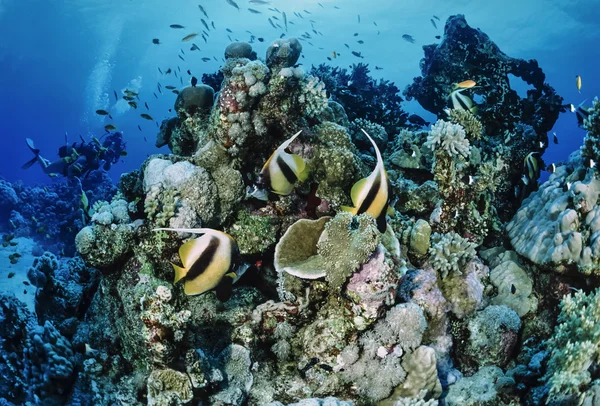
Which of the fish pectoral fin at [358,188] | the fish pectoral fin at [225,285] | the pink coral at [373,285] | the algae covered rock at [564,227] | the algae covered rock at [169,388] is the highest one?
the fish pectoral fin at [358,188]

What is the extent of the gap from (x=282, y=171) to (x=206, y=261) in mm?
1232

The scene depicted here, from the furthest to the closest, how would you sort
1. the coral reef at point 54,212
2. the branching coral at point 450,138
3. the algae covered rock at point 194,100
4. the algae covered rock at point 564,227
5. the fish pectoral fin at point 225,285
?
the coral reef at point 54,212
the algae covered rock at point 194,100
the branching coral at point 450,138
the algae covered rock at point 564,227
the fish pectoral fin at point 225,285

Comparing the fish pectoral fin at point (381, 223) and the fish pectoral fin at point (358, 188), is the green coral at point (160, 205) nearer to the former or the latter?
the fish pectoral fin at point (358, 188)

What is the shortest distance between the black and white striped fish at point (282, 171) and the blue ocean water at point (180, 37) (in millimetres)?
21651

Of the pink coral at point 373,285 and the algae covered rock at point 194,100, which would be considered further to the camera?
the algae covered rock at point 194,100

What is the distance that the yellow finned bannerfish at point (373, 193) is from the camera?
2902mm

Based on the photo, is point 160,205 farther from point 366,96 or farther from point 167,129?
point 366,96

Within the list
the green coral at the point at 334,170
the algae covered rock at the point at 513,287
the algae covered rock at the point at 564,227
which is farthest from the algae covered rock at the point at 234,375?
the algae covered rock at the point at 564,227

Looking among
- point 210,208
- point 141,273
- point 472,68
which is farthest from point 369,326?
point 472,68

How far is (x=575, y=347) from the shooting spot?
304 centimetres

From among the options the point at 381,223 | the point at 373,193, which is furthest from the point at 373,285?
the point at 373,193

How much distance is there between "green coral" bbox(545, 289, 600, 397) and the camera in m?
2.91

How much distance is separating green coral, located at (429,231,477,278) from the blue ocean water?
73.3ft

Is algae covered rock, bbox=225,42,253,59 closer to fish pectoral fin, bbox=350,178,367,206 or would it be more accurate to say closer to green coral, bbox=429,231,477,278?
green coral, bbox=429,231,477,278
